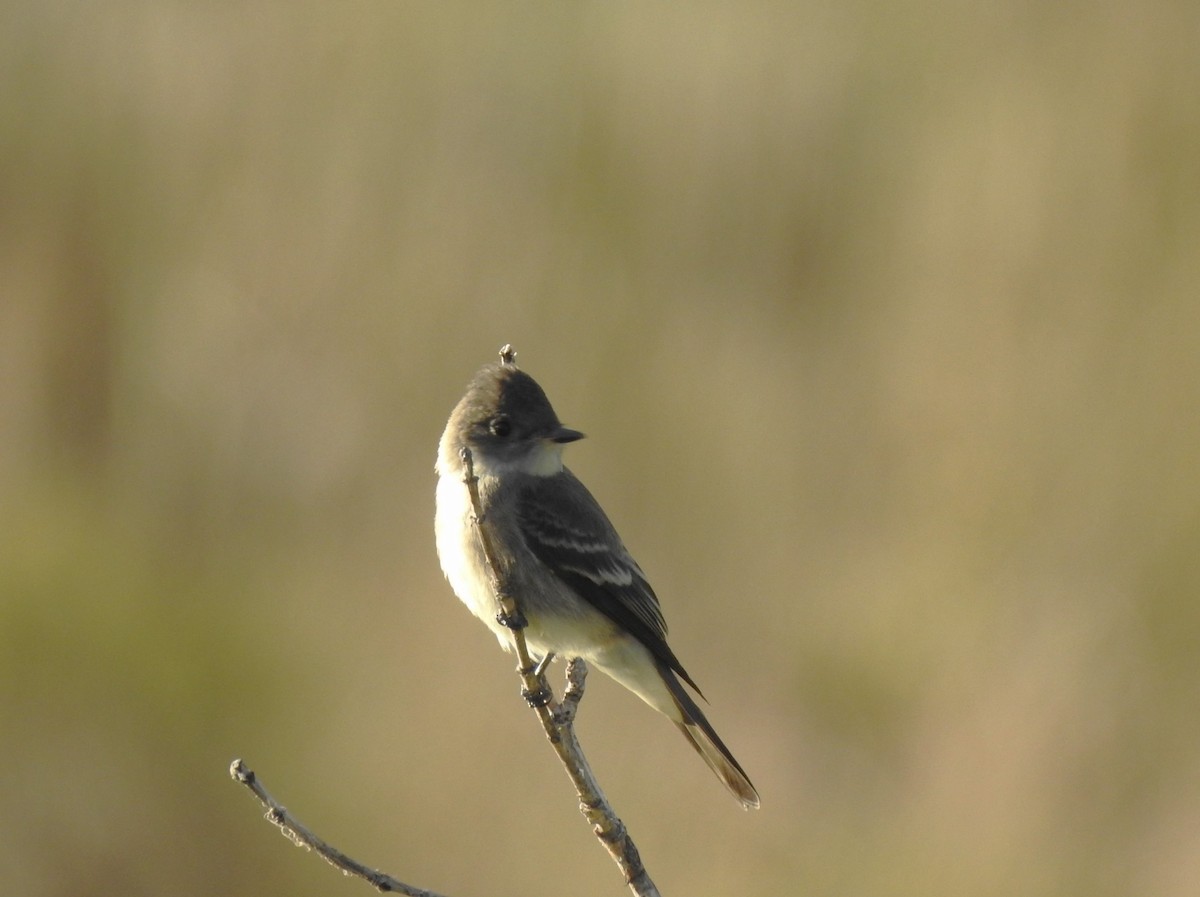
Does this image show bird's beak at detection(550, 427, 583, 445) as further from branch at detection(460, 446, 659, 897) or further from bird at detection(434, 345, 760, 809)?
branch at detection(460, 446, 659, 897)

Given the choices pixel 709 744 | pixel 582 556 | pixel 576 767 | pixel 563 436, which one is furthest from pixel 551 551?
pixel 576 767

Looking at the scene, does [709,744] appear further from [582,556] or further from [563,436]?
[563,436]

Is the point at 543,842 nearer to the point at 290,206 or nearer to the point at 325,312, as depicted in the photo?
the point at 325,312

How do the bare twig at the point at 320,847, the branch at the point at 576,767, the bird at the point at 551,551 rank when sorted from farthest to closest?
the bird at the point at 551,551 < the branch at the point at 576,767 < the bare twig at the point at 320,847

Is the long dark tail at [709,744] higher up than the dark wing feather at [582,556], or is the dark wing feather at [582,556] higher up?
the dark wing feather at [582,556]

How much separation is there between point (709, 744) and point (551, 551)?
2.68ft

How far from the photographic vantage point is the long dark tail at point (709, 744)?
14.6ft

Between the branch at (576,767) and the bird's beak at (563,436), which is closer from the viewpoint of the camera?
the branch at (576,767)

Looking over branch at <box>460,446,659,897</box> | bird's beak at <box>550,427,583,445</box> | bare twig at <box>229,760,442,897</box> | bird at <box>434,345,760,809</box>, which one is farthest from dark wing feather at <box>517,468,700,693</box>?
bare twig at <box>229,760,442,897</box>

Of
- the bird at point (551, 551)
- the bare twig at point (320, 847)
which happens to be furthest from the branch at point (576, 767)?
the bird at point (551, 551)

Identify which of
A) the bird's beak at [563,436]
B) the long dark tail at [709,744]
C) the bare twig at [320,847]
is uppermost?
the bird's beak at [563,436]

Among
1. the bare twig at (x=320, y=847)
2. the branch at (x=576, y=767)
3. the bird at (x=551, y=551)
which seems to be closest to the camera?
the bare twig at (x=320, y=847)

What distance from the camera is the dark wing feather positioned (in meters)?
4.49

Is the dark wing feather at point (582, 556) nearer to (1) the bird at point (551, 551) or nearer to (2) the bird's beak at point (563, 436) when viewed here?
(1) the bird at point (551, 551)
